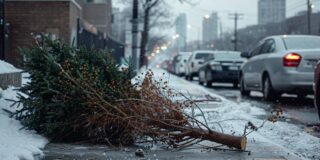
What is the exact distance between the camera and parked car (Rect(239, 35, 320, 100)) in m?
11.7

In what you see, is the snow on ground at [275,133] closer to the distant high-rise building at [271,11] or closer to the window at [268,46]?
the window at [268,46]

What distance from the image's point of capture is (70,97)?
6586 mm

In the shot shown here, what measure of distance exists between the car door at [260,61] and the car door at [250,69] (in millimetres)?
90

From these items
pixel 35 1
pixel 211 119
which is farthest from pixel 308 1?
pixel 211 119

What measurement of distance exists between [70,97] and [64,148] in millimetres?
650

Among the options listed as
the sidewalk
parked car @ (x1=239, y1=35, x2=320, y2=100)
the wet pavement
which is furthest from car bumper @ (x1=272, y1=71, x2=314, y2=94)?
the wet pavement

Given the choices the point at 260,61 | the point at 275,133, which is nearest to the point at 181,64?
the point at 260,61

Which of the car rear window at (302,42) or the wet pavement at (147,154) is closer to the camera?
the wet pavement at (147,154)

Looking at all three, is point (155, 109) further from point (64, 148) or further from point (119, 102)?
point (64, 148)

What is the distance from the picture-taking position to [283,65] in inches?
474

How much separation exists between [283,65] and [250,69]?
2.62 metres

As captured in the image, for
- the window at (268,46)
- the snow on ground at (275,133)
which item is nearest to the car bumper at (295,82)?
the window at (268,46)

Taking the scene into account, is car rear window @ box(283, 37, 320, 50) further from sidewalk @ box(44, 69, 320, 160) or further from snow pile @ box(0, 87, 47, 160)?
snow pile @ box(0, 87, 47, 160)

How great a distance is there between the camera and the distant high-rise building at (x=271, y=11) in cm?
10339
